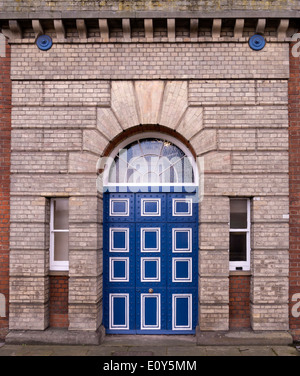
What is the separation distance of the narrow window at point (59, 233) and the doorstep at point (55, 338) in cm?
123

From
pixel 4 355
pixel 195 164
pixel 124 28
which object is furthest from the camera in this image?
pixel 195 164

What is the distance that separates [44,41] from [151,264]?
15.9 feet

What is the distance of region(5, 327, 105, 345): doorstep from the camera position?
5.97 meters

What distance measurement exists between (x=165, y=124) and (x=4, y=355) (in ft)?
16.4

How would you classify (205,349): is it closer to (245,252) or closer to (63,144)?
(245,252)

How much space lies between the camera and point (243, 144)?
623 centimetres

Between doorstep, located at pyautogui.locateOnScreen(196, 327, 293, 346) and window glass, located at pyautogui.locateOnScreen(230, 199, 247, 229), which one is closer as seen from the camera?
doorstep, located at pyautogui.locateOnScreen(196, 327, 293, 346)

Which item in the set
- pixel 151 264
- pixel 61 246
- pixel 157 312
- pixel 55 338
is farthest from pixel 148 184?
pixel 55 338

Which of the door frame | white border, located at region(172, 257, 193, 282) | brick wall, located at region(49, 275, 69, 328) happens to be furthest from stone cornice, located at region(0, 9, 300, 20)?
brick wall, located at region(49, 275, 69, 328)

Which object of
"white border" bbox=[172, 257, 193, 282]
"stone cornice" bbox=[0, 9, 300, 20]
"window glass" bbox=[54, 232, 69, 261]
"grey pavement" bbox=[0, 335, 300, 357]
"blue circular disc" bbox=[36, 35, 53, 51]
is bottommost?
"grey pavement" bbox=[0, 335, 300, 357]

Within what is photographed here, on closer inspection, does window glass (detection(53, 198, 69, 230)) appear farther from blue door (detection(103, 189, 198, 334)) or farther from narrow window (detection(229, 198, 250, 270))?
narrow window (detection(229, 198, 250, 270))

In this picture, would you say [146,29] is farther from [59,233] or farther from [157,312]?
[157,312]

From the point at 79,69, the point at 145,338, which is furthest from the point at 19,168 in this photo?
the point at 145,338

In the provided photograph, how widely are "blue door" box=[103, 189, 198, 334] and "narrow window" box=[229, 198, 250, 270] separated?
71 cm
